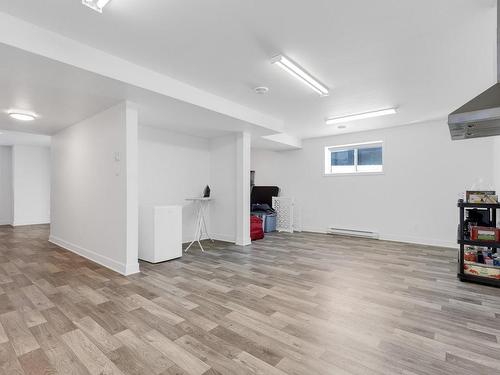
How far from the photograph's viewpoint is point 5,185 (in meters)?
7.80

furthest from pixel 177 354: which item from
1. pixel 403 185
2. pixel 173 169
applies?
pixel 403 185

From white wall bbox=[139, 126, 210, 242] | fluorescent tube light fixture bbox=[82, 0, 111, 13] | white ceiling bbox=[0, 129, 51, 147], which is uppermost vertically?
fluorescent tube light fixture bbox=[82, 0, 111, 13]

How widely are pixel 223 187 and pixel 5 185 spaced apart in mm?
7281

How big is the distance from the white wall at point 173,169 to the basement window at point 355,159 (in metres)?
3.25

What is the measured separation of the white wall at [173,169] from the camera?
190 inches

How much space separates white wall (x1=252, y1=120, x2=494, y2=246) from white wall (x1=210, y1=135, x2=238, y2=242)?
7.83ft

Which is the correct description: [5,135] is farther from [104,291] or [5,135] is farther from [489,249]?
[489,249]

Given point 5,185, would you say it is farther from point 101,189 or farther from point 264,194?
point 264,194

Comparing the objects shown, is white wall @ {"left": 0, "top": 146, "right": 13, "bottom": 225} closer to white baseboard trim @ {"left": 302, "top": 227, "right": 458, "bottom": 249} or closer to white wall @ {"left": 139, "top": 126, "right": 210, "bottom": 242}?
white wall @ {"left": 139, "top": 126, "right": 210, "bottom": 242}

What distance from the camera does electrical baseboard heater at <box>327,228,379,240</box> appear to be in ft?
18.9

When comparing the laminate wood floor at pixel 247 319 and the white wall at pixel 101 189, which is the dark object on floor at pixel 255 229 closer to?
the laminate wood floor at pixel 247 319

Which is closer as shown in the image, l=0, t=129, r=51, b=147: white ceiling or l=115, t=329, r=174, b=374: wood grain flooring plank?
l=115, t=329, r=174, b=374: wood grain flooring plank

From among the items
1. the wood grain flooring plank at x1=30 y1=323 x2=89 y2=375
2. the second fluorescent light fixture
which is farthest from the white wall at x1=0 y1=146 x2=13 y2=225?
the second fluorescent light fixture

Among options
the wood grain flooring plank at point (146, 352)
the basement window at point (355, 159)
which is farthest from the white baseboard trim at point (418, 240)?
the wood grain flooring plank at point (146, 352)
